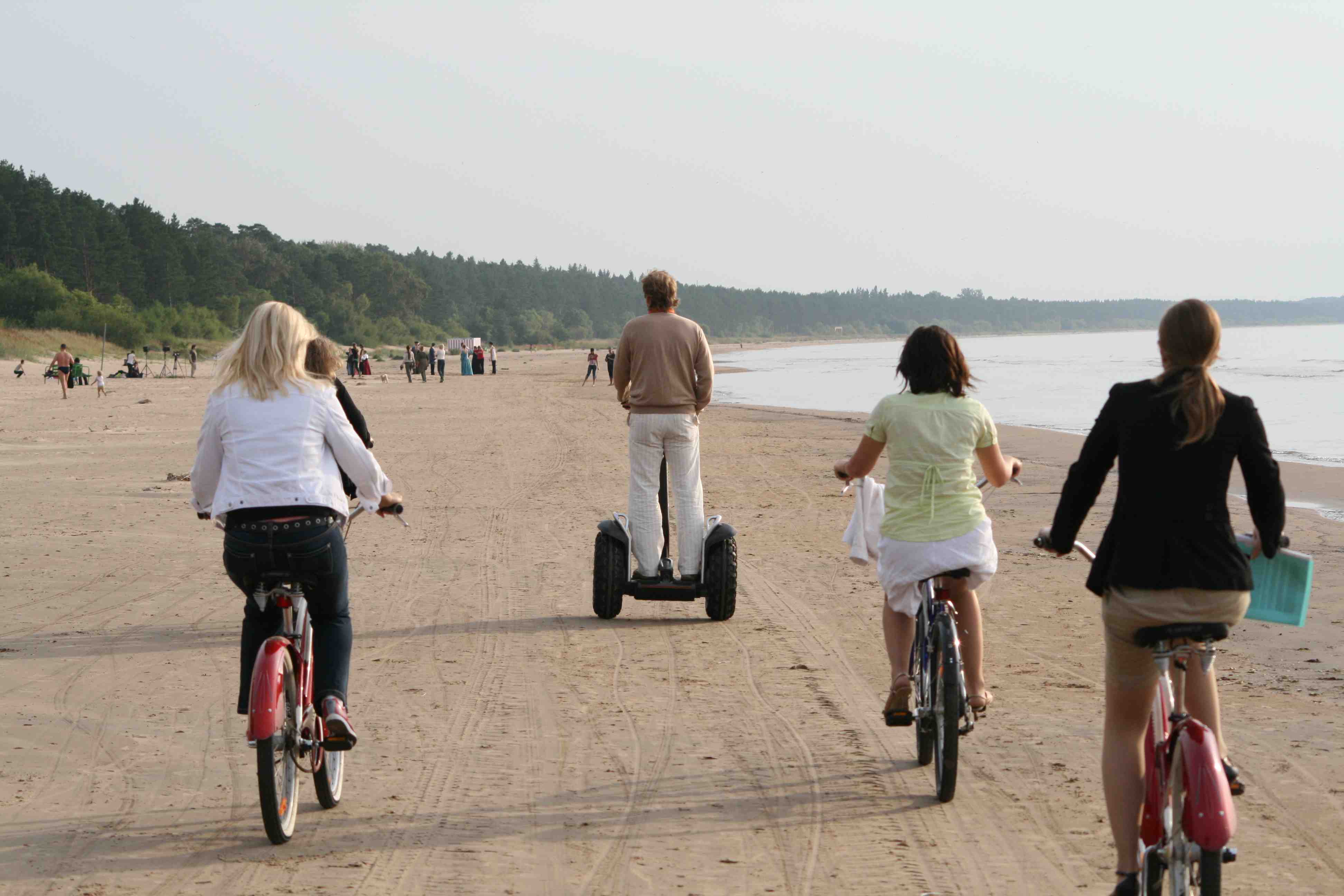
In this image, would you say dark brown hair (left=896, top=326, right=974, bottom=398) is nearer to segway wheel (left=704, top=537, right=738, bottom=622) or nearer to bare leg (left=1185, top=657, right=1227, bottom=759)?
bare leg (left=1185, top=657, right=1227, bottom=759)

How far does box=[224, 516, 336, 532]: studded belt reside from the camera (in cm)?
411

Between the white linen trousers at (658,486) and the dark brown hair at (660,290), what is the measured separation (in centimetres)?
64

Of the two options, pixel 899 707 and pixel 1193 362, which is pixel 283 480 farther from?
pixel 1193 362

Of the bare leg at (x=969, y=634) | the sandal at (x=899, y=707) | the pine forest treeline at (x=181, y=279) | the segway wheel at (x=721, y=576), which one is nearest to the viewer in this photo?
the bare leg at (x=969, y=634)

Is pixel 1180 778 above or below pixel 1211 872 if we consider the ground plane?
above

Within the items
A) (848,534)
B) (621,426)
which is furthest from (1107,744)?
(621,426)

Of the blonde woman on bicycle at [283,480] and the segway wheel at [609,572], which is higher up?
the blonde woman on bicycle at [283,480]

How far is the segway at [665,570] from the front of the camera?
8.04m

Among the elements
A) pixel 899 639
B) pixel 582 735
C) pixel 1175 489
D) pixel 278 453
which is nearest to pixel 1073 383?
pixel 582 735

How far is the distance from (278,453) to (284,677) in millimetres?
729

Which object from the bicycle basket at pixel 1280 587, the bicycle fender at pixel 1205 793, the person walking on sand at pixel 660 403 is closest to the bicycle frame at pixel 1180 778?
the bicycle fender at pixel 1205 793

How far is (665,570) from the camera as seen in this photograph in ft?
26.6

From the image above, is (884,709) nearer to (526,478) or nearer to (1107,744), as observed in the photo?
(1107,744)

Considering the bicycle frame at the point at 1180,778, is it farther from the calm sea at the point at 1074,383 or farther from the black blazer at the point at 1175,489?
the calm sea at the point at 1074,383
